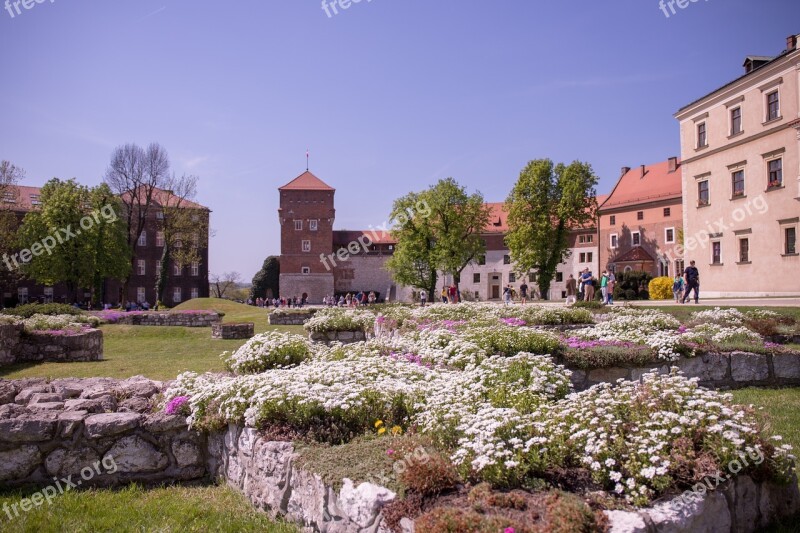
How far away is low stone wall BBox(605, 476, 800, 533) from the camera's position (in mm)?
3057

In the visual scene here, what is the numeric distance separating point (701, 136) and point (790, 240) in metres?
9.44

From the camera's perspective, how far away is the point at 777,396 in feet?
26.9

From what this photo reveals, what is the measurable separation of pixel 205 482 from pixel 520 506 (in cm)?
343

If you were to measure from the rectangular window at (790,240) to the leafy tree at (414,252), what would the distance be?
2778cm

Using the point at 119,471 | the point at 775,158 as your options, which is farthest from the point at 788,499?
the point at 775,158

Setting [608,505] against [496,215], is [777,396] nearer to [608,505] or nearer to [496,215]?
[608,505]

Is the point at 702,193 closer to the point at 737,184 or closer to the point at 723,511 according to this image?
the point at 737,184

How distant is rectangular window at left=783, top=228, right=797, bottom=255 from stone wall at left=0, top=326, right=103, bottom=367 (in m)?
31.4

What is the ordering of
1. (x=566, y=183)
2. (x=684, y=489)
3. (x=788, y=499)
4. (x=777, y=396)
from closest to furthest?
(x=684, y=489)
(x=788, y=499)
(x=777, y=396)
(x=566, y=183)

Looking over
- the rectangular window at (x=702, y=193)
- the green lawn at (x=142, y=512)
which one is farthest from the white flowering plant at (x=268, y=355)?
the rectangular window at (x=702, y=193)

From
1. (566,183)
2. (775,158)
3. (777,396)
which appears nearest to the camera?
(777,396)

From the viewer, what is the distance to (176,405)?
18.2 feet

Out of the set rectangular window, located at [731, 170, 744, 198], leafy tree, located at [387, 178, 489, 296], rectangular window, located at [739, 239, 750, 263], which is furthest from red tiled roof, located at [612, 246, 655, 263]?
rectangular window, located at [739, 239, 750, 263]

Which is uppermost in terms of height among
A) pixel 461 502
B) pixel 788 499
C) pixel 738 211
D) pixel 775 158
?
pixel 775 158
